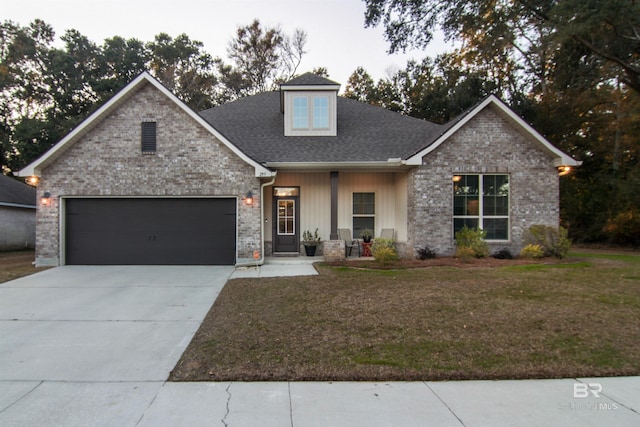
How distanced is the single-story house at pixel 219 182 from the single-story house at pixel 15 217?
28.6 ft

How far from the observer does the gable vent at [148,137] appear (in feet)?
35.3

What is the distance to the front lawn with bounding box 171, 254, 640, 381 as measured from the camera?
393 centimetres

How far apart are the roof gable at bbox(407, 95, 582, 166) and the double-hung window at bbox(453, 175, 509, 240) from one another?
1.39m

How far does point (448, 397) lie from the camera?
3416 mm

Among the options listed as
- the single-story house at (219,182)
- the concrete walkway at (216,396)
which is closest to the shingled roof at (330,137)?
the single-story house at (219,182)

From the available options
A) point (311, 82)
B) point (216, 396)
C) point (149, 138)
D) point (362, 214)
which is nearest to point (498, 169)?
point (362, 214)

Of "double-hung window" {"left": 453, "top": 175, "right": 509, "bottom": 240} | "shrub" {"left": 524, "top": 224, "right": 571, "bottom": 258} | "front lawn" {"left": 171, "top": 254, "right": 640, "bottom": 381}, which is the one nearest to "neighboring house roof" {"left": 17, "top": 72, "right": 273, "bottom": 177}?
"front lawn" {"left": 171, "top": 254, "right": 640, "bottom": 381}

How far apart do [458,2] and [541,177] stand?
27.5ft

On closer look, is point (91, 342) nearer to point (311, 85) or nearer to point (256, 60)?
point (311, 85)

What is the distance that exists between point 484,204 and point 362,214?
4.04 meters

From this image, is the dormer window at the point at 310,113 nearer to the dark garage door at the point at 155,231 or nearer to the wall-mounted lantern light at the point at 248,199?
the wall-mounted lantern light at the point at 248,199

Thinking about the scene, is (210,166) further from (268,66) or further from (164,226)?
(268,66)

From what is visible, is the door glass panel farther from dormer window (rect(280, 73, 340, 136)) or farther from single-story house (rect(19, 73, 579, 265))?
dormer window (rect(280, 73, 340, 136))

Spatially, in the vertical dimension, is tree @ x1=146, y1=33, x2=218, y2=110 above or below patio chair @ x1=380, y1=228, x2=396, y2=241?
above
